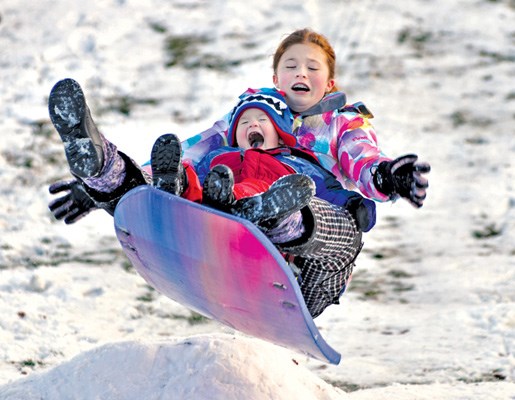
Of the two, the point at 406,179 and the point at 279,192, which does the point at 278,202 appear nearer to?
the point at 279,192

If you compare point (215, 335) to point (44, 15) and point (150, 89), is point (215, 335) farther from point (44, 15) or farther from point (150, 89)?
point (44, 15)

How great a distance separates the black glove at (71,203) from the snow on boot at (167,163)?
0.67m

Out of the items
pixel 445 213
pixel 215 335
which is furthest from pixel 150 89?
pixel 215 335

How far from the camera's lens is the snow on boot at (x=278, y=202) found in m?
2.91

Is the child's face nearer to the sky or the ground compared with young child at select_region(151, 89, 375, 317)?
nearer to the sky

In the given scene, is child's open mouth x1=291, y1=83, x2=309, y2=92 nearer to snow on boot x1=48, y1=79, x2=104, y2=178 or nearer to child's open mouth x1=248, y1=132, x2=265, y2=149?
child's open mouth x1=248, y1=132, x2=265, y2=149

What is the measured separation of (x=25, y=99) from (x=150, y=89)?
3.07ft

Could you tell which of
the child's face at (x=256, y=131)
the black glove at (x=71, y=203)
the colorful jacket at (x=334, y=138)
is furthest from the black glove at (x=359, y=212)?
the black glove at (x=71, y=203)

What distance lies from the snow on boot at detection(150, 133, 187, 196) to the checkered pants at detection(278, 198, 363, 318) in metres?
0.42

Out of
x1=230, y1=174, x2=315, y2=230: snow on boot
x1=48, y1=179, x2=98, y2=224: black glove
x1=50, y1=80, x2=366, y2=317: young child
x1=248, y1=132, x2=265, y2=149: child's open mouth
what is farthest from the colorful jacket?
x1=230, y1=174, x2=315, y2=230: snow on boot

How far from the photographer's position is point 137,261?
129 inches

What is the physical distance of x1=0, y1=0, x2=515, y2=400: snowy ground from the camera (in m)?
3.43

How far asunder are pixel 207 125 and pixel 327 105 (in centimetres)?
293

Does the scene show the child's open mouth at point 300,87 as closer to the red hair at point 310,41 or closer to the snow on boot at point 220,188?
the red hair at point 310,41
